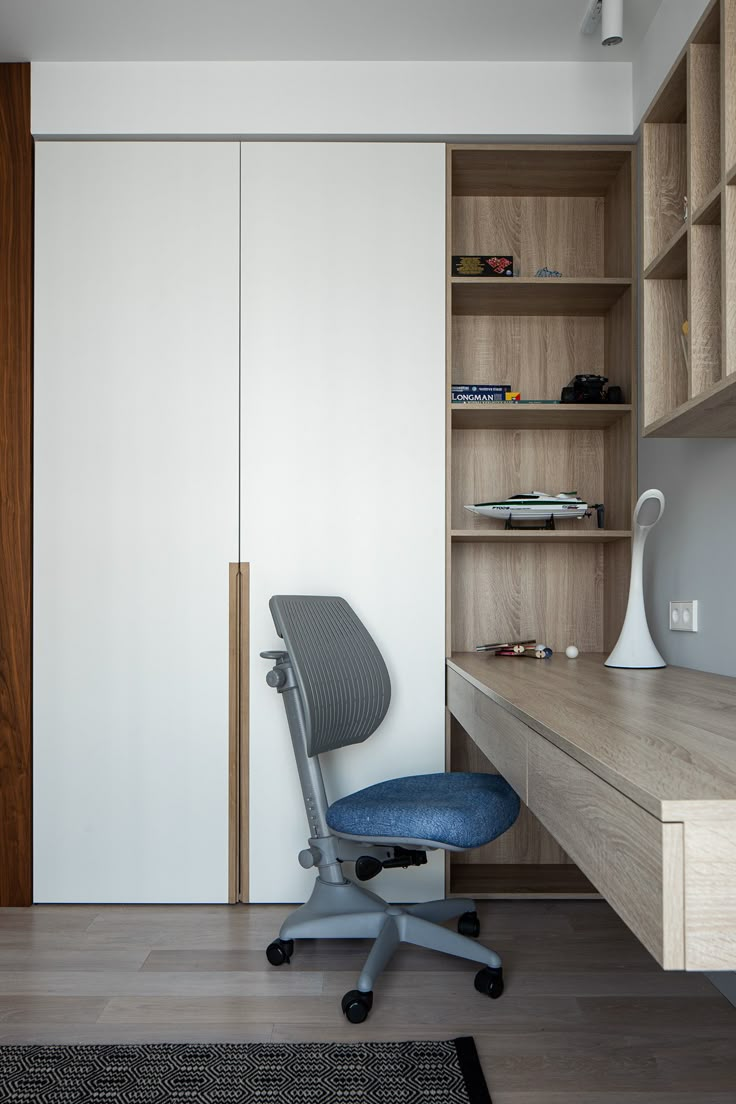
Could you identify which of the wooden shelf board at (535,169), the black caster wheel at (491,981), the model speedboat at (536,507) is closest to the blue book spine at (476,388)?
the model speedboat at (536,507)

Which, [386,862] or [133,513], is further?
[133,513]

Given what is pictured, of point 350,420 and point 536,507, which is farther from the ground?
point 350,420

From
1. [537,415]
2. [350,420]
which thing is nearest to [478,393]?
[537,415]

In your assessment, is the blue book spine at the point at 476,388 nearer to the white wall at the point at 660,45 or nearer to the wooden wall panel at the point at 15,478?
the white wall at the point at 660,45

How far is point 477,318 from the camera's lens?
3.06 m

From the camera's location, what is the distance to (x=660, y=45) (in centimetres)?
244

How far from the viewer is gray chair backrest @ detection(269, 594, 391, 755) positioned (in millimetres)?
2238

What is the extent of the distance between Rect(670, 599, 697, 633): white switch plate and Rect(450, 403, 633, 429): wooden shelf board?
2.28 ft

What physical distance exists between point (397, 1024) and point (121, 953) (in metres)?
0.83

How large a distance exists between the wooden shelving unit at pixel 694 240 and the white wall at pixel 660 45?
1.28 feet

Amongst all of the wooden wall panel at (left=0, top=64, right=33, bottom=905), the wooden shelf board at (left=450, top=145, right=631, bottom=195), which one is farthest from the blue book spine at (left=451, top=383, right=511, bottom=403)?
the wooden wall panel at (left=0, top=64, right=33, bottom=905)

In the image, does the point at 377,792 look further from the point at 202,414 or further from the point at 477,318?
the point at 477,318

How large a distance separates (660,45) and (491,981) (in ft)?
8.30

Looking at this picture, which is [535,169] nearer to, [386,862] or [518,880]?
[386,862]
